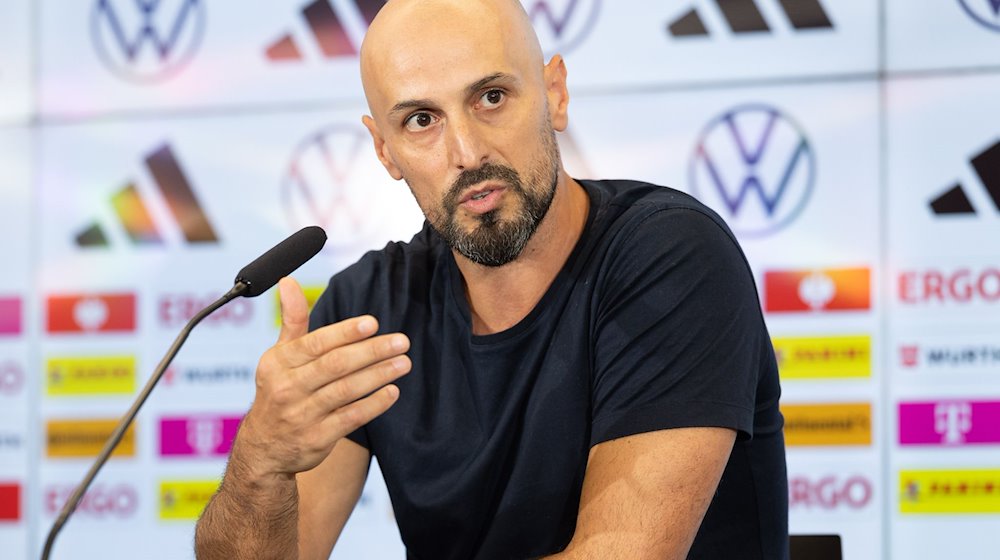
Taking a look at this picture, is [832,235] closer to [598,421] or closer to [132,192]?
[598,421]

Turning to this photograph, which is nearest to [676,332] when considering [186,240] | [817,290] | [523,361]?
[523,361]

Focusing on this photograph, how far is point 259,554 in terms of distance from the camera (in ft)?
5.05

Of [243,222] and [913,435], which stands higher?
[243,222]

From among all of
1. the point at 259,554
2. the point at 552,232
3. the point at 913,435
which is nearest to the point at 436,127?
the point at 552,232

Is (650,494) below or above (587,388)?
below

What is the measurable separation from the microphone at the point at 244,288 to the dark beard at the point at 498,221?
0.31 meters

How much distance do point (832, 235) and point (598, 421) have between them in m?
1.72

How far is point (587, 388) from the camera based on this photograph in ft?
5.16

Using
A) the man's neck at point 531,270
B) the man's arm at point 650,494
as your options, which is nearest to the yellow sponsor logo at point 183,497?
the man's neck at point 531,270

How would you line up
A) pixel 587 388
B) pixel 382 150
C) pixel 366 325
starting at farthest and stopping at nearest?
pixel 382 150
pixel 587 388
pixel 366 325

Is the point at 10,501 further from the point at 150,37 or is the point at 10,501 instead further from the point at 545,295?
the point at 545,295

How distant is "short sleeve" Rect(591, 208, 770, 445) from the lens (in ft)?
4.63

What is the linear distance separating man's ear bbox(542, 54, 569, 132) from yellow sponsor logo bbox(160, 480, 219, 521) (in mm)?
1979

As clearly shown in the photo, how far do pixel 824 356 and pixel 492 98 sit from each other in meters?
1.67
